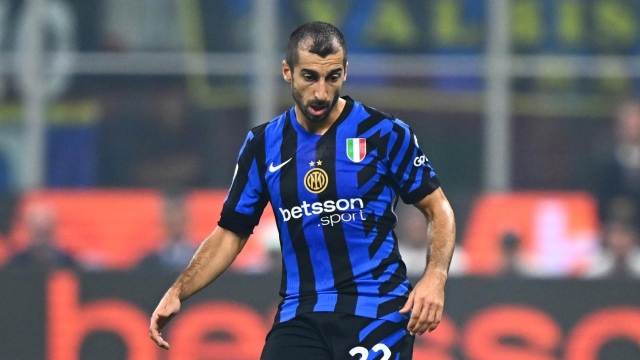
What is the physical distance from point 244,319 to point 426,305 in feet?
13.8

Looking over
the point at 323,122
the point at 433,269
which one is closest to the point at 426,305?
the point at 433,269

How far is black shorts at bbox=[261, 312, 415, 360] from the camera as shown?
16.3ft

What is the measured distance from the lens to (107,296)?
8.93 meters

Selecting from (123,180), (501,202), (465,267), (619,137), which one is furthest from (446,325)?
(123,180)

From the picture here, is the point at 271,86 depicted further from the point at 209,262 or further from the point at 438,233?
the point at 438,233

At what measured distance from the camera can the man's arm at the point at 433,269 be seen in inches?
→ 190

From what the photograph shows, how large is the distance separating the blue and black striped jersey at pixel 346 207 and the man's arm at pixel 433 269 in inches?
2.9

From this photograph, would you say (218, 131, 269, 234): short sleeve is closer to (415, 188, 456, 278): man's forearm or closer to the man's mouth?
the man's mouth

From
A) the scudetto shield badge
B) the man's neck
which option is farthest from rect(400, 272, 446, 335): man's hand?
the man's neck

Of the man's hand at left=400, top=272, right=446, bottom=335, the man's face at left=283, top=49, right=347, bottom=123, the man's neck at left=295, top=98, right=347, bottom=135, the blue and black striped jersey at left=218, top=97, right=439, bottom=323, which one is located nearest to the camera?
the man's hand at left=400, top=272, right=446, bottom=335

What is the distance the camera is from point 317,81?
4.98m

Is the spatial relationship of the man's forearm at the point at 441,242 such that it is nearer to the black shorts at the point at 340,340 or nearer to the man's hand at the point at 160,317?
the black shorts at the point at 340,340

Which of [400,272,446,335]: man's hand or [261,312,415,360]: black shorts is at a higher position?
[400,272,446,335]: man's hand

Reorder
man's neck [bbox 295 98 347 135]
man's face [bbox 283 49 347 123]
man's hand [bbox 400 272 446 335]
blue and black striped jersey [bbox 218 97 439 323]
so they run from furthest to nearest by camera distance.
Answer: man's neck [bbox 295 98 347 135]
blue and black striped jersey [bbox 218 97 439 323]
man's face [bbox 283 49 347 123]
man's hand [bbox 400 272 446 335]
